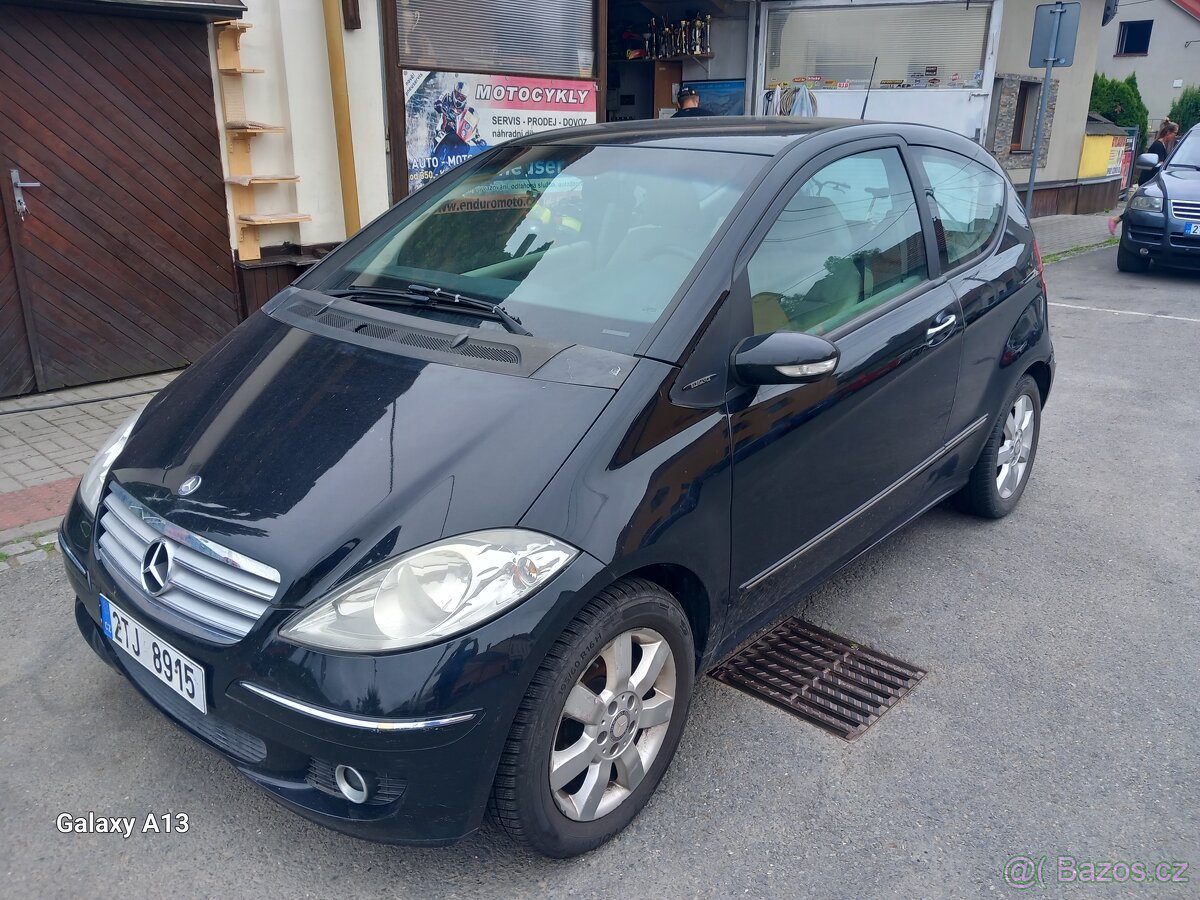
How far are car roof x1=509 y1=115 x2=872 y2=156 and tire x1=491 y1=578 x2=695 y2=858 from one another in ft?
4.96

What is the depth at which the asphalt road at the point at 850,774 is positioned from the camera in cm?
245

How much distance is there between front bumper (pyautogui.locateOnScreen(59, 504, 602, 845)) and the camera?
2078 millimetres

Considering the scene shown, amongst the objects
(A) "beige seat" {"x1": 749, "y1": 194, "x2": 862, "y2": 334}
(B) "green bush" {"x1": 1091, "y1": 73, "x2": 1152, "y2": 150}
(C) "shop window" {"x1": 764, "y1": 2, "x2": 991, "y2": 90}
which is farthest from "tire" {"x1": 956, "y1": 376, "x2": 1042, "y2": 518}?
(B) "green bush" {"x1": 1091, "y1": 73, "x2": 1152, "y2": 150}

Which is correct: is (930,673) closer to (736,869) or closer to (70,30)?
(736,869)

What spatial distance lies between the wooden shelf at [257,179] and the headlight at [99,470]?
3821 millimetres

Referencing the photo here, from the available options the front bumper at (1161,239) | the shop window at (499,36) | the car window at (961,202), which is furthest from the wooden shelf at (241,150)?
the front bumper at (1161,239)

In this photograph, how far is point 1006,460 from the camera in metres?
4.46

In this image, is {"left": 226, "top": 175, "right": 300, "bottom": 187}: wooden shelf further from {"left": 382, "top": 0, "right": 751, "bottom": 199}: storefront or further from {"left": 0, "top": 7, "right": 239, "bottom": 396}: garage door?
{"left": 382, "top": 0, "right": 751, "bottom": 199}: storefront

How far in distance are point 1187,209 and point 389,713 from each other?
11.3m

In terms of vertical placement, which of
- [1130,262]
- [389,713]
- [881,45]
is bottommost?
[1130,262]

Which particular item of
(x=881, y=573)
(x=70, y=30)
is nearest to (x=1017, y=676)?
(x=881, y=573)

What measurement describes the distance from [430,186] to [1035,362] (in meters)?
2.72

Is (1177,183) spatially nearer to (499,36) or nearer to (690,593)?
(499,36)

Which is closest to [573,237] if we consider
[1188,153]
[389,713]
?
[389,713]
